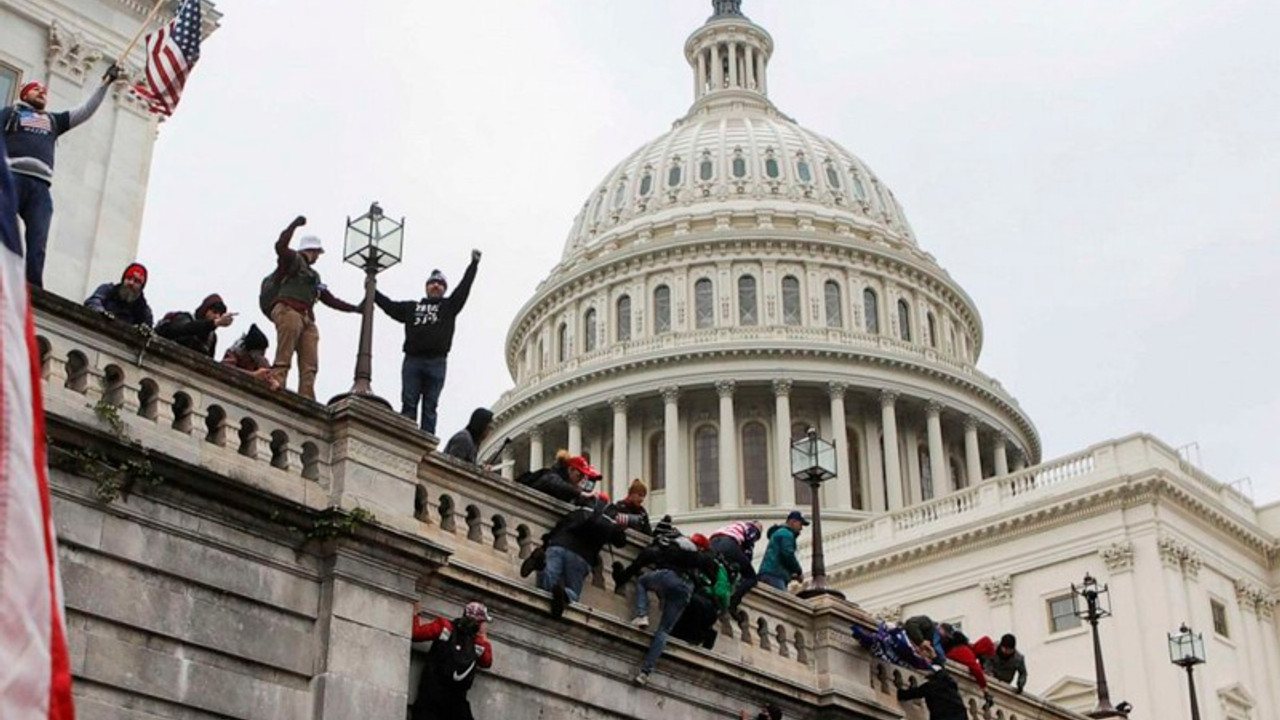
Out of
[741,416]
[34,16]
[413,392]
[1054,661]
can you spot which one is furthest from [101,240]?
[741,416]

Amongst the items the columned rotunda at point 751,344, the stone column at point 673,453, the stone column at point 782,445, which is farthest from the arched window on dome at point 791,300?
the stone column at point 673,453

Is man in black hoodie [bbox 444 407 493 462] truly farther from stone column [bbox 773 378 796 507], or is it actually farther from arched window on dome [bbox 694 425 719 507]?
arched window on dome [bbox 694 425 719 507]

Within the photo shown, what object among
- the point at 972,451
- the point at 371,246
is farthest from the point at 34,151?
the point at 972,451

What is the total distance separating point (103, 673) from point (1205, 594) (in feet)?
167

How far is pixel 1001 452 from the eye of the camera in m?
88.9

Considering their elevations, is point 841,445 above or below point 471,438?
above

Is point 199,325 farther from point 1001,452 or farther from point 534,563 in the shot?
point 1001,452

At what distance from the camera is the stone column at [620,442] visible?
85.3 m

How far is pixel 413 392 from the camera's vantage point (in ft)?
56.9

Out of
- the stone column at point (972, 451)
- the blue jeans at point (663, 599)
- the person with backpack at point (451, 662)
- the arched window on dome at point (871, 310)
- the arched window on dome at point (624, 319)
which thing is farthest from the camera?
the arched window on dome at point (624, 319)

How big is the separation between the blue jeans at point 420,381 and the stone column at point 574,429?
70396 millimetres

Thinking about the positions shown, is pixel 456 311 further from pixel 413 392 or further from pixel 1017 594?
pixel 1017 594

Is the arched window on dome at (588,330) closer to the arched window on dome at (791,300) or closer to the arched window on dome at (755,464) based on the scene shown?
the arched window on dome at (791,300)

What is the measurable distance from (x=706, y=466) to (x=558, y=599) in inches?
2763
